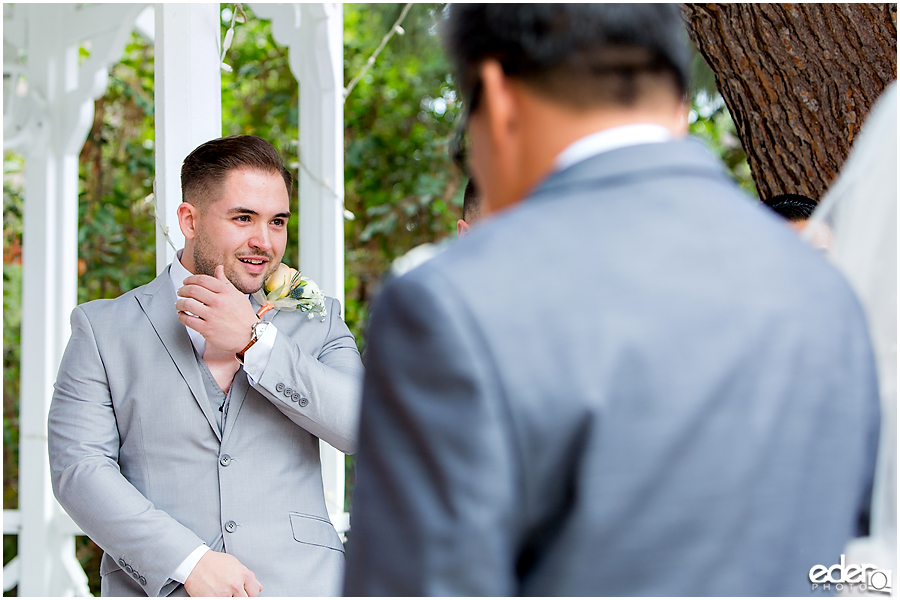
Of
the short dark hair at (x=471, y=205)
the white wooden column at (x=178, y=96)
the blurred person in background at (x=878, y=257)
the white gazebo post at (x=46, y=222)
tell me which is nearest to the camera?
the blurred person in background at (x=878, y=257)

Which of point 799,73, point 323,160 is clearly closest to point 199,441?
point 323,160

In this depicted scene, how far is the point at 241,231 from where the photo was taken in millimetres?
2273

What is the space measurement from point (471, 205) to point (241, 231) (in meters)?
0.65

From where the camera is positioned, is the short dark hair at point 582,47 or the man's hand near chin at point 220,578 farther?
the man's hand near chin at point 220,578

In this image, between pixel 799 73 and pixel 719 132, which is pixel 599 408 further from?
pixel 719 132

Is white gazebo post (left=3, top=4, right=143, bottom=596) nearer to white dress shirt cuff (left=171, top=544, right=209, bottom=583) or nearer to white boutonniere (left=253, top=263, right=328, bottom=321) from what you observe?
white boutonniere (left=253, top=263, right=328, bottom=321)

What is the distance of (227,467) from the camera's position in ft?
6.85

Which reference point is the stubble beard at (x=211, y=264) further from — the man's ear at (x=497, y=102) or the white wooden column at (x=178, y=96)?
the man's ear at (x=497, y=102)

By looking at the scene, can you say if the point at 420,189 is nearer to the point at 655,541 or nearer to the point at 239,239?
the point at 239,239

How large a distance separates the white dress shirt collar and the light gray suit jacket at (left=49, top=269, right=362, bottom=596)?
133cm

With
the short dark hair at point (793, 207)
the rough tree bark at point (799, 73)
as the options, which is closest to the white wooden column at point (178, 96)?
the rough tree bark at point (799, 73)

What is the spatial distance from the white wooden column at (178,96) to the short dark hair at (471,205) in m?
0.78

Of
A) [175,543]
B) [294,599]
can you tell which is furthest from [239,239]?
[294,599]

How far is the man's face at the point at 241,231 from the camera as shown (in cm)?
227
